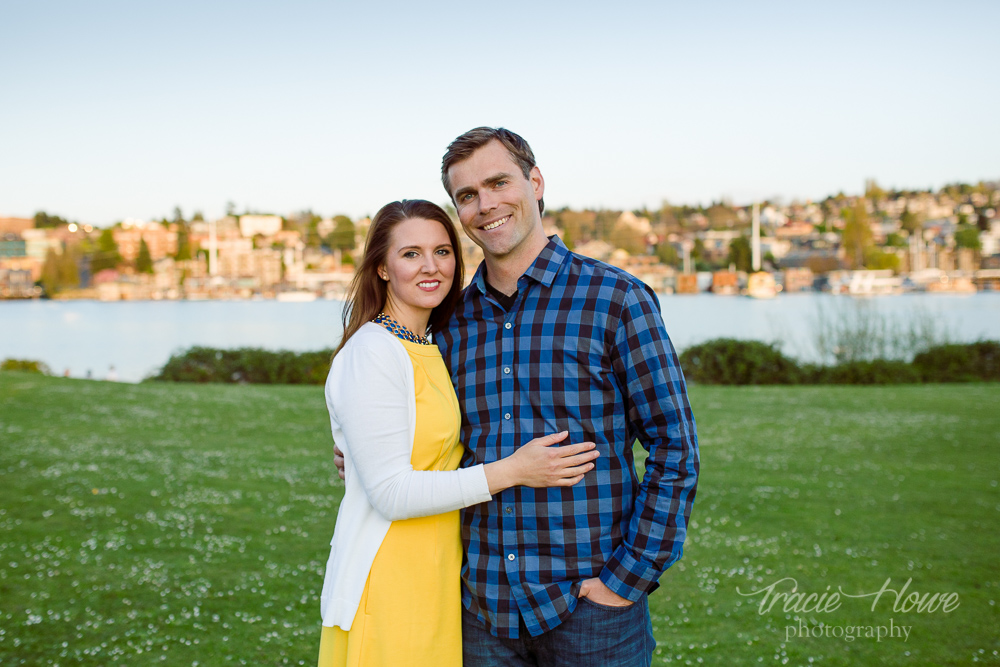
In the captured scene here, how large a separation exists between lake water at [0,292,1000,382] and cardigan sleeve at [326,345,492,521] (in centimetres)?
1024

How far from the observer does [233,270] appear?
232 ft

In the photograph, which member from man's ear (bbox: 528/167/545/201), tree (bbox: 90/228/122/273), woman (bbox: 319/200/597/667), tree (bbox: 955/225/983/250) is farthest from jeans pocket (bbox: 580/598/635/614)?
tree (bbox: 90/228/122/273)

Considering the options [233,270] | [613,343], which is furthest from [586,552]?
[233,270]

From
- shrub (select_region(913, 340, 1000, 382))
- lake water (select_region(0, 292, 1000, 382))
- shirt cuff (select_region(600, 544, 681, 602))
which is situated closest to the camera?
shirt cuff (select_region(600, 544, 681, 602))

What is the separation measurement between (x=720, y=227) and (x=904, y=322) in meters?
31.4

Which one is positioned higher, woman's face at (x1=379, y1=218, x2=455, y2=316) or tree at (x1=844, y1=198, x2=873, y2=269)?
tree at (x1=844, y1=198, x2=873, y2=269)

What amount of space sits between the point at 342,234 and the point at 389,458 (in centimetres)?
5753

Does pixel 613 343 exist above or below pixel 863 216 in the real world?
below

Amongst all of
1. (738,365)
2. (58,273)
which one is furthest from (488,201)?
(58,273)

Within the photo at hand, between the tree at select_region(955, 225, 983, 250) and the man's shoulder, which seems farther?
the tree at select_region(955, 225, 983, 250)

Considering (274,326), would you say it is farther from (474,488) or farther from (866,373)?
(474,488)

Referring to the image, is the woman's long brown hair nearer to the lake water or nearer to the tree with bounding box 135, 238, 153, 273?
the lake water

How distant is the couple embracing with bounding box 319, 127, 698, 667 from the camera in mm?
2117

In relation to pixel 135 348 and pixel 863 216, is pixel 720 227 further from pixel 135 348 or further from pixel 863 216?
pixel 135 348
